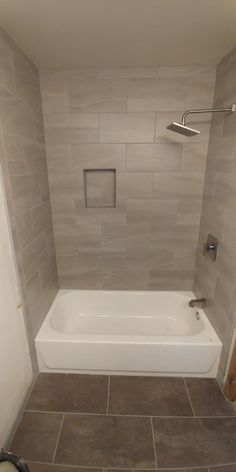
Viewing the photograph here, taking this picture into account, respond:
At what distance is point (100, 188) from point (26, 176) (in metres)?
0.69

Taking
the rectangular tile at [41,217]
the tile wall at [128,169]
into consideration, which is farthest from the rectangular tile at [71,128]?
the rectangular tile at [41,217]

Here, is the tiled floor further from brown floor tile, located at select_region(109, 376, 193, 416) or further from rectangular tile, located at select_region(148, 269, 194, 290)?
rectangular tile, located at select_region(148, 269, 194, 290)

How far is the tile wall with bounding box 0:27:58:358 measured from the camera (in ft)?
4.00

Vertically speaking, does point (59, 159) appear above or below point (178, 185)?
above

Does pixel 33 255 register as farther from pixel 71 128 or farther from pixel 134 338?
pixel 71 128

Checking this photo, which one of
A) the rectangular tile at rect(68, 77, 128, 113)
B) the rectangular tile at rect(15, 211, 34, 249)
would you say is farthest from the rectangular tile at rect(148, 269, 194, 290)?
the rectangular tile at rect(68, 77, 128, 113)

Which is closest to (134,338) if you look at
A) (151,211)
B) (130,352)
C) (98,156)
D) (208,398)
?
(130,352)

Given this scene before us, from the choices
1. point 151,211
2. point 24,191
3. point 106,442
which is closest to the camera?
point 106,442

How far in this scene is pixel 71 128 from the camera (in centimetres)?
177

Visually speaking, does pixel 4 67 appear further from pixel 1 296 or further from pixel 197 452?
pixel 197 452

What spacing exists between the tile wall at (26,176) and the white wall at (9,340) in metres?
0.08

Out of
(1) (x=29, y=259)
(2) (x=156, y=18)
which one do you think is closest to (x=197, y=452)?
(1) (x=29, y=259)

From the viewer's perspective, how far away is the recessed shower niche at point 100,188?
6.33ft

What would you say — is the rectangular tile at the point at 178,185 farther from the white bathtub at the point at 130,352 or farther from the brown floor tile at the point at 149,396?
the brown floor tile at the point at 149,396
